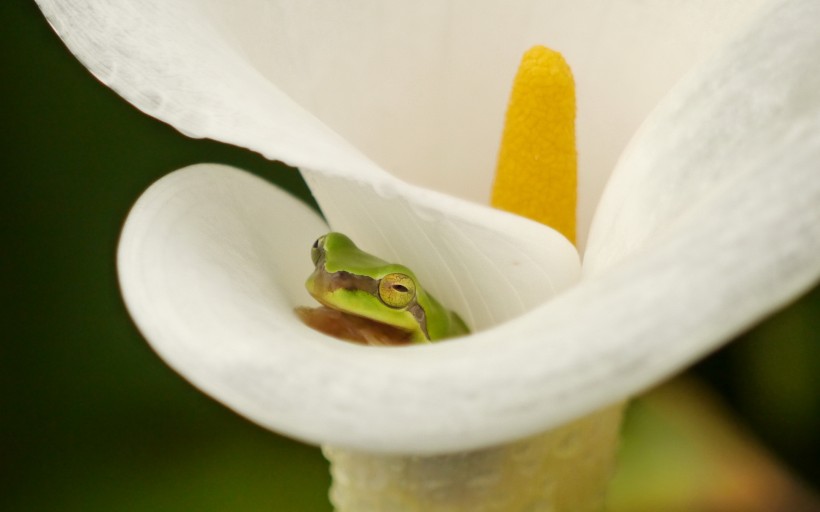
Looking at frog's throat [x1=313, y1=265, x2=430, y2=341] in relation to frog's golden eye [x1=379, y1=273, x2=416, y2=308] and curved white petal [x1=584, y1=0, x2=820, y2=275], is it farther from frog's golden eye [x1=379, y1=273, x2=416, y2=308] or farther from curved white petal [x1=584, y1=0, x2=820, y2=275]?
curved white petal [x1=584, y1=0, x2=820, y2=275]

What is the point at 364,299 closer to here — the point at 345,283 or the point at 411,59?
the point at 345,283

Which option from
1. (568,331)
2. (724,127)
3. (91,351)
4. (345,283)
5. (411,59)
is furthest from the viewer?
(91,351)

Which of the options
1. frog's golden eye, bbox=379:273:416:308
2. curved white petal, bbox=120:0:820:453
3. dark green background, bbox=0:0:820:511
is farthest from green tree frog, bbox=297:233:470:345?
dark green background, bbox=0:0:820:511

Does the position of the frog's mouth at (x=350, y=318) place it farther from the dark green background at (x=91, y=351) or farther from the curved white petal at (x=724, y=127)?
the dark green background at (x=91, y=351)

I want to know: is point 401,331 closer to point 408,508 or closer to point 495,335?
point 408,508

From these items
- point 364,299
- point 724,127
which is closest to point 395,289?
point 364,299

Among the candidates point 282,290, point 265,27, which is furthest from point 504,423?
point 265,27
